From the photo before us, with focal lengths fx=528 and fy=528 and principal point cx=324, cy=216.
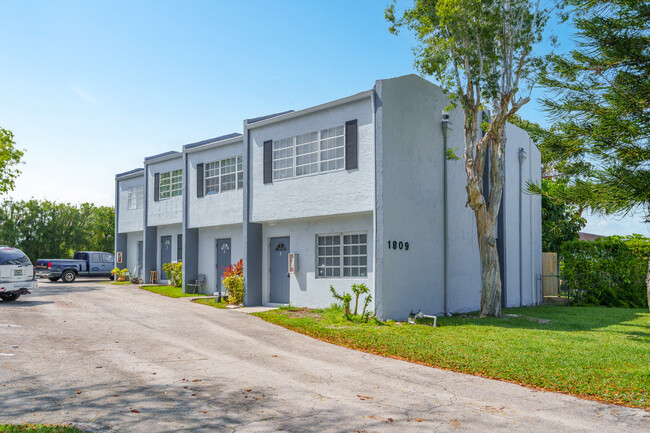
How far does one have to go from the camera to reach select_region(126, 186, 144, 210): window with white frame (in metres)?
27.1

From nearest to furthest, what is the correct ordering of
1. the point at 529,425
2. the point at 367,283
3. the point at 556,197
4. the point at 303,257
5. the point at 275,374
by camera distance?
the point at 529,425
the point at 275,374
the point at 556,197
the point at 367,283
the point at 303,257

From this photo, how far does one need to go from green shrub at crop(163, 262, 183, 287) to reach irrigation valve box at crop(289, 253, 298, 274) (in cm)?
807

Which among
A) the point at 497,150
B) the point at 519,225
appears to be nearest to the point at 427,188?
the point at 497,150

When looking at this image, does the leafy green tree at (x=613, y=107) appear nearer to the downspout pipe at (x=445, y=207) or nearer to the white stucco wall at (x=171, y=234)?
the downspout pipe at (x=445, y=207)

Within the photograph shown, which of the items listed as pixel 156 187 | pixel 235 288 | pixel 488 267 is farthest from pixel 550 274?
pixel 156 187

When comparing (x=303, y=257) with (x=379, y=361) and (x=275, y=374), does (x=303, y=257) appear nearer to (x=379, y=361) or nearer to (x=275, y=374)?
(x=379, y=361)

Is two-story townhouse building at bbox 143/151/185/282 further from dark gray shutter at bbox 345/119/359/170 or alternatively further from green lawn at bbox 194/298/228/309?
dark gray shutter at bbox 345/119/359/170

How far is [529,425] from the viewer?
5996mm

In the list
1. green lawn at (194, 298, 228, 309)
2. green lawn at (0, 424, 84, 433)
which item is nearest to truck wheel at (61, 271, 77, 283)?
green lawn at (194, 298, 228, 309)

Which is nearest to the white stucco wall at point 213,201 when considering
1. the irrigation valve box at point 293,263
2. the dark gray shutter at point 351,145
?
the irrigation valve box at point 293,263

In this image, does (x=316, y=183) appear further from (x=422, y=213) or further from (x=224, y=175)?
(x=224, y=175)

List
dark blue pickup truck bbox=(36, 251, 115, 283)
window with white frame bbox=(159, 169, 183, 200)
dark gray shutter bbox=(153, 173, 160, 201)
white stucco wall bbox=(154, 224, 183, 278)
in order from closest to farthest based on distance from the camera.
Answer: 1. window with white frame bbox=(159, 169, 183, 200)
2. white stucco wall bbox=(154, 224, 183, 278)
3. dark gray shutter bbox=(153, 173, 160, 201)
4. dark blue pickup truck bbox=(36, 251, 115, 283)

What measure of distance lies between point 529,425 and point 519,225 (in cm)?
1515

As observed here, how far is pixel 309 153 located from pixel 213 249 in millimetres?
6892
